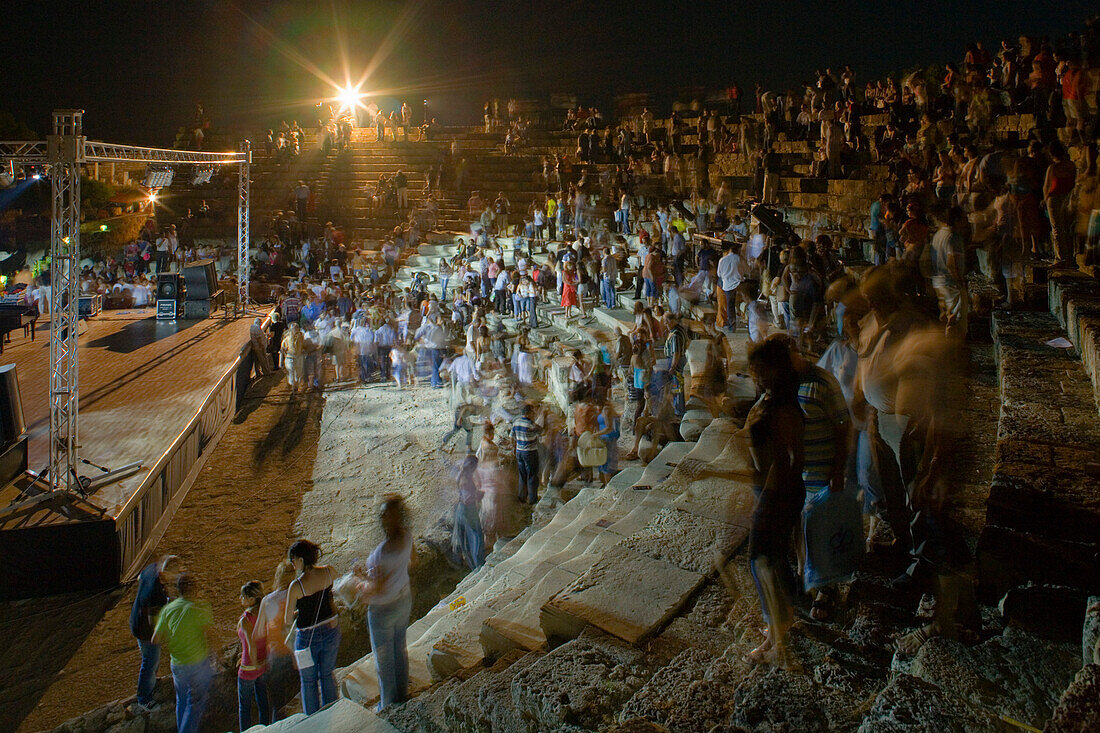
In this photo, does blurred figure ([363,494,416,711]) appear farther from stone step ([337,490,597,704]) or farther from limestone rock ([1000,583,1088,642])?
limestone rock ([1000,583,1088,642])

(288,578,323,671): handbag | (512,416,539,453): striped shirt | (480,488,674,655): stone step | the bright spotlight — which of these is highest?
the bright spotlight

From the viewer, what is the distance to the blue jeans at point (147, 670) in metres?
5.81

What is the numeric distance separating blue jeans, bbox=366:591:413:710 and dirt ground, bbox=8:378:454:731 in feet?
11.8

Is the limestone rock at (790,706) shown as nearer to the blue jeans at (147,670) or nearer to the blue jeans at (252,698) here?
the blue jeans at (252,698)

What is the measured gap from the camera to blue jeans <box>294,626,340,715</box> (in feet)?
14.8

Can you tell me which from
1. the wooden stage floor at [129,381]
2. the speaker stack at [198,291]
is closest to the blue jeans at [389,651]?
the wooden stage floor at [129,381]

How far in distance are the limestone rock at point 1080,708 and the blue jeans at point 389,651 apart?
10.6 feet

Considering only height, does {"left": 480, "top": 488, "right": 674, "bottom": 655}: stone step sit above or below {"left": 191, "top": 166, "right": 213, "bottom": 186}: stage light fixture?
below

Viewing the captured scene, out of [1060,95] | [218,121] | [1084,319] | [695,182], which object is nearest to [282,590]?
[1084,319]

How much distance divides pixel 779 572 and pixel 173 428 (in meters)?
10.1

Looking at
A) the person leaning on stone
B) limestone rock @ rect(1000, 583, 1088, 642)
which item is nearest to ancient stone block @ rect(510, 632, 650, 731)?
limestone rock @ rect(1000, 583, 1088, 642)

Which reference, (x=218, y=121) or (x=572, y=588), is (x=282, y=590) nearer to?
(x=572, y=588)

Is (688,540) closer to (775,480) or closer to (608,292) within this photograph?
(775,480)

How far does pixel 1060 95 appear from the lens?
10.6m
